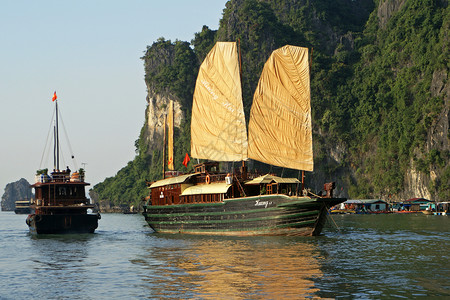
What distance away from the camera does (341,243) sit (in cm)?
3888

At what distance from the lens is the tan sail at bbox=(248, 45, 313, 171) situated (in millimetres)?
46812

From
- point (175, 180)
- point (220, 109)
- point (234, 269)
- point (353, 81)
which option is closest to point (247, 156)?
point (220, 109)

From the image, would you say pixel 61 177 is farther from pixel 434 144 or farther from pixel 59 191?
pixel 434 144

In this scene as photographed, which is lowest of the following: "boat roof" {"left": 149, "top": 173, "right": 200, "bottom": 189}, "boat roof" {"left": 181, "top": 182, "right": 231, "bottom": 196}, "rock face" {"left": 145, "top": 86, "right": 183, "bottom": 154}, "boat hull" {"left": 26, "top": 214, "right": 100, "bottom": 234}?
"boat hull" {"left": 26, "top": 214, "right": 100, "bottom": 234}

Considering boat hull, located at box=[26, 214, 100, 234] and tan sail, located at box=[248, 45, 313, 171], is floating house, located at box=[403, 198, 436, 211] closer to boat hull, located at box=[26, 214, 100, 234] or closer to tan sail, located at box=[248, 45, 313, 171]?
tan sail, located at box=[248, 45, 313, 171]

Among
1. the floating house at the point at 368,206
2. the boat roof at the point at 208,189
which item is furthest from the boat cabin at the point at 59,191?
the floating house at the point at 368,206

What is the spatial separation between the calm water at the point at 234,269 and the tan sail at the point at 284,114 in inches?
311

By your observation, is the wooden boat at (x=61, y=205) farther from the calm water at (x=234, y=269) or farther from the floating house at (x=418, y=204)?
the floating house at (x=418, y=204)

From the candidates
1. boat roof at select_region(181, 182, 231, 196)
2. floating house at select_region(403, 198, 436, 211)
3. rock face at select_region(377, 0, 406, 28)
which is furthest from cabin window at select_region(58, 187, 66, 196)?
rock face at select_region(377, 0, 406, 28)

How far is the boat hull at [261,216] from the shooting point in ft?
137

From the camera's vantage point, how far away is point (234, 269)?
2717cm

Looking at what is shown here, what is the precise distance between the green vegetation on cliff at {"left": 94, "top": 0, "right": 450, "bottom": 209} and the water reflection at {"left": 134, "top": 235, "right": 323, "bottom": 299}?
75.8 meters

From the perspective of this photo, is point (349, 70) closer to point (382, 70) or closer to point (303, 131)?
point (382, 70)

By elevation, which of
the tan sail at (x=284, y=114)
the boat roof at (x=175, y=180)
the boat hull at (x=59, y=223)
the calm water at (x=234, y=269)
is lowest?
the calm water at (x=234, y=269)
